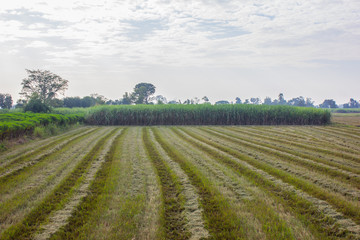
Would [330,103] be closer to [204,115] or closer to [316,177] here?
[204,115]

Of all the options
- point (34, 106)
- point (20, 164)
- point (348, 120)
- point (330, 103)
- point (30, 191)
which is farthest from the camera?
point (330, 103)

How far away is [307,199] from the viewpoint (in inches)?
168

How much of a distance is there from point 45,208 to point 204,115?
2198 centimetres

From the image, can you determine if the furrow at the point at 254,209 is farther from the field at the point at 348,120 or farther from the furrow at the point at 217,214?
the field at the point at 348,120

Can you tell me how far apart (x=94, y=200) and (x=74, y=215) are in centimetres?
59

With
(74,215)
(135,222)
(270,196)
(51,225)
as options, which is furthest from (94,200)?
→ (270,196)

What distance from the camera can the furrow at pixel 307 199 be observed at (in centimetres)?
334

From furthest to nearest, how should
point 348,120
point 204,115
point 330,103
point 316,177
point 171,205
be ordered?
point 330,103 < point 348,120 < point 204,115 < point 316,177 < point 171,205

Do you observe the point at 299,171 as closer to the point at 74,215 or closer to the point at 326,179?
the point at 326,179

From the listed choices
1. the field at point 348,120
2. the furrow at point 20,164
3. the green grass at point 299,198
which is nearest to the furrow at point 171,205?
the green grass at point 299,198

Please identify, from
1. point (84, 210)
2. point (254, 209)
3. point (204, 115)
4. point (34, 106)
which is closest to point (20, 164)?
point (84, 210)

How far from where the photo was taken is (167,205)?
403cm

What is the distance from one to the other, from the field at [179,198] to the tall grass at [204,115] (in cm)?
1758

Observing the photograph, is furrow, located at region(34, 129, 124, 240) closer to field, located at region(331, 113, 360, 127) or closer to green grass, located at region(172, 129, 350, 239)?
green grass, located at region(172, 129, 350, 239)
